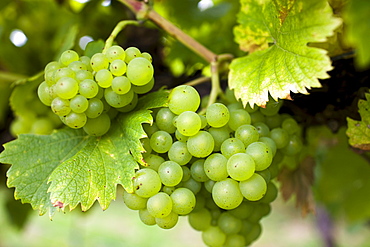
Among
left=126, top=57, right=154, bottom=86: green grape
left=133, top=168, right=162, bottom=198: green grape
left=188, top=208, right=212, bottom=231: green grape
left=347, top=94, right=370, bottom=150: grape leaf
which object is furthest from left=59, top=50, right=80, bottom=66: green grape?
left=347, top=94, right=370, bottom=150: grape leaf

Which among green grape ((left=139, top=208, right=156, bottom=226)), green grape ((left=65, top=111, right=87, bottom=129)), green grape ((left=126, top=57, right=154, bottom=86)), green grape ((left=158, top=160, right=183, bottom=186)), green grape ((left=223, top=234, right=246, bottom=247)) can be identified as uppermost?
green grape ((left=126, top=57, right=154, bottom=86))

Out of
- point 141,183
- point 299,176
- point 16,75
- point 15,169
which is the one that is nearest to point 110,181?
point 141,183

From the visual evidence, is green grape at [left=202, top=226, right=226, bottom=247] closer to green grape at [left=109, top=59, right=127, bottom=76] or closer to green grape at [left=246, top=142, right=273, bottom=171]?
green grape at [left=246, top=142, right=273, bottom=171]

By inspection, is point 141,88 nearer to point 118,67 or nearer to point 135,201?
point 118,67

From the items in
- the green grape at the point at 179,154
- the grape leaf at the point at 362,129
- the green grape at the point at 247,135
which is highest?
the grape leaf at the point at 362,129

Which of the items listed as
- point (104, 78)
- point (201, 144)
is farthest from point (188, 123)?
point (104, 78)

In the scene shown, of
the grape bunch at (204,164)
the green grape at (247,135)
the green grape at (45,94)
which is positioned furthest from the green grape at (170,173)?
the green grape at (45,94)

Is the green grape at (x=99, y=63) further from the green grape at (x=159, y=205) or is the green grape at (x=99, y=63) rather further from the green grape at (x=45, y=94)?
the green grape at (x=159, y=205)
